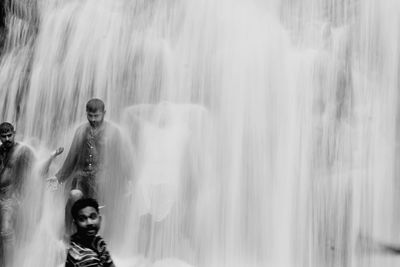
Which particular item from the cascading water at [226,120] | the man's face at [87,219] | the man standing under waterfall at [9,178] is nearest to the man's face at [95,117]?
the cascading water at [226,120]

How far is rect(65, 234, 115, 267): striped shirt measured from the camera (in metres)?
4.75

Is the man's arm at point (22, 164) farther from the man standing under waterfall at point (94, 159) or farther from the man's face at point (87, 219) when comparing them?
the man's face at point (87, 219)

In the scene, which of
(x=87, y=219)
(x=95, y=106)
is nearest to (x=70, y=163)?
(x=95, y=106)

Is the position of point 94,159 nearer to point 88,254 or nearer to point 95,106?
point 95,106

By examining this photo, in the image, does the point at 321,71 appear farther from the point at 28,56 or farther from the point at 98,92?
the point at 28,56

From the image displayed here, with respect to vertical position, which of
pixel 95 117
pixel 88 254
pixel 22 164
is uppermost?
pixel 95 117

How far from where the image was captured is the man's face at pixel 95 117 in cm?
812

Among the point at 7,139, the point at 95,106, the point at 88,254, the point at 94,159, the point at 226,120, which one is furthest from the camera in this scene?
the point at 226,120

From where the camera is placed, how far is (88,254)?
4.76 meters

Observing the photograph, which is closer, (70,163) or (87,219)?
(87,219)

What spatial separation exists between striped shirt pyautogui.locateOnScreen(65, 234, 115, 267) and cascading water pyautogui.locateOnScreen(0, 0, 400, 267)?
3453mm

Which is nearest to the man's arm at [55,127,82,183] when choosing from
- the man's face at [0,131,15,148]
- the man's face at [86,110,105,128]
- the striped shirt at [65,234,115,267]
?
the man's face at [86,110,105,128]

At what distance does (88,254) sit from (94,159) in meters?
3.49

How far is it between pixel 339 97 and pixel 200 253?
265 centimetres
